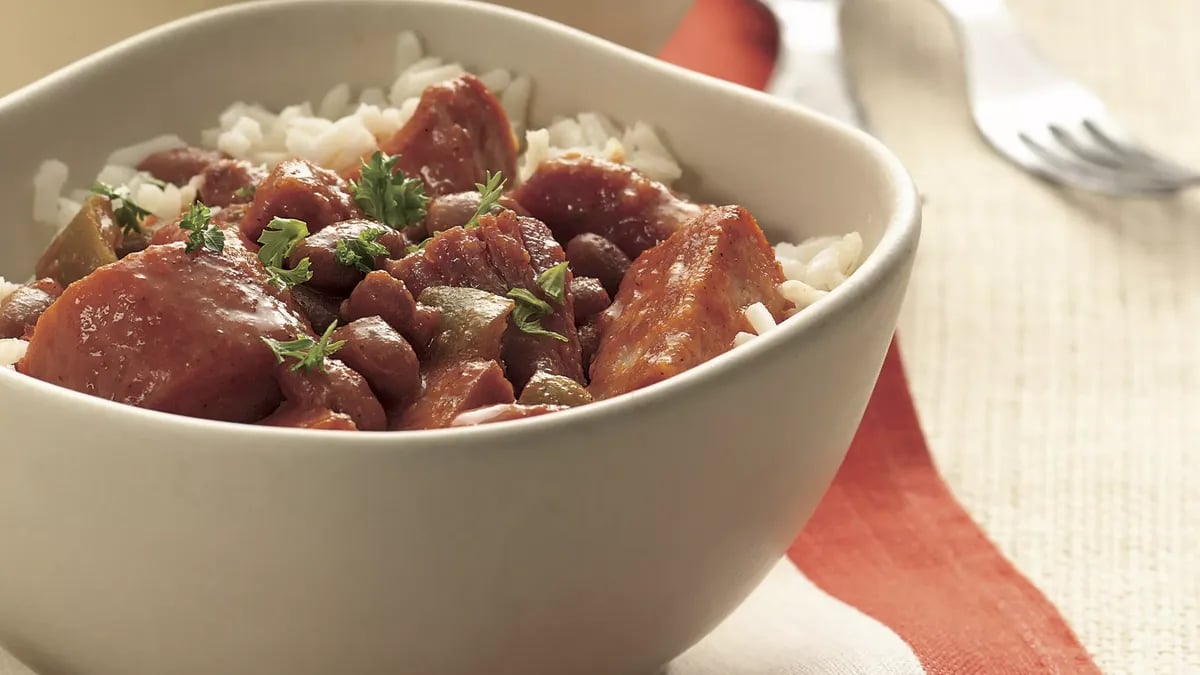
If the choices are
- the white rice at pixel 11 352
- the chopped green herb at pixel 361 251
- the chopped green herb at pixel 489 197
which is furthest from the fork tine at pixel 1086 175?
the white rice at pixel 11 352

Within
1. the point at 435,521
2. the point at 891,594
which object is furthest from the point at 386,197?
the point at 891,594

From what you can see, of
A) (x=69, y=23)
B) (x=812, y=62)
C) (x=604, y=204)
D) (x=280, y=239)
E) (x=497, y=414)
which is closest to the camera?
(x=497, y=414)

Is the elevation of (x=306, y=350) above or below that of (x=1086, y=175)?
above

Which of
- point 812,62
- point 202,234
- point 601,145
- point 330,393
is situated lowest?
point 812,62

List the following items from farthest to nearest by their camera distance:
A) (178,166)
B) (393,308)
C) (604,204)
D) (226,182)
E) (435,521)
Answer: (178,166)
(226,182)
(604,204)
(393,308)
(435,521)

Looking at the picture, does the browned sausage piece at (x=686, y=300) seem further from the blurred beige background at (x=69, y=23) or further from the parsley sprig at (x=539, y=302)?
the blurred beige background at (x=69, y=23)

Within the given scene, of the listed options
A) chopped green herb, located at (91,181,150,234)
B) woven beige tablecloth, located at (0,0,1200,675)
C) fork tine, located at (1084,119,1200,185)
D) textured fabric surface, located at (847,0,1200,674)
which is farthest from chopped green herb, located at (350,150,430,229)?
fork tine, located at (1084,119,1200,185)

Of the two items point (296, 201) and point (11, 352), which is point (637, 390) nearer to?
point (296, 201)
